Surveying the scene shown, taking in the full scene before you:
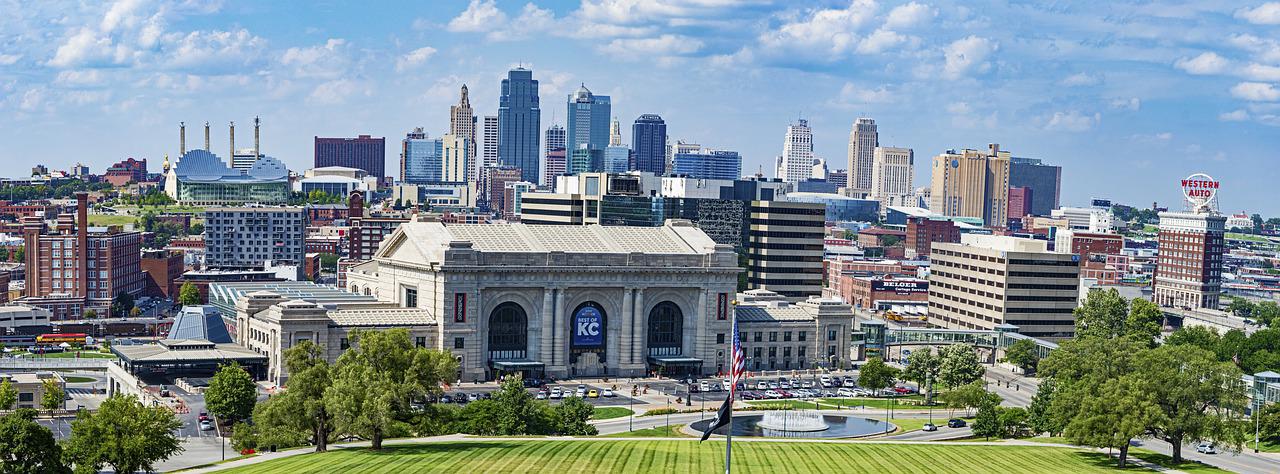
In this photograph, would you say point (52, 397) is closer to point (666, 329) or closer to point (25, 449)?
point (25, 449)

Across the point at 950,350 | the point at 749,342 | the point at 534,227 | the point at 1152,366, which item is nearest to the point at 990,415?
the point at 1152,366

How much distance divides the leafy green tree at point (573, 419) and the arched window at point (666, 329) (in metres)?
54.7

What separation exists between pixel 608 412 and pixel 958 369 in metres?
38.3

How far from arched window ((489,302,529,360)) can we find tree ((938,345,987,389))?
4746cm

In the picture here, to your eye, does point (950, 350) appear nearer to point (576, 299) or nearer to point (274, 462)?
point (576, 299)

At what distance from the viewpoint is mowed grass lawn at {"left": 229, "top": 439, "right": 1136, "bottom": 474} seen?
351 ft

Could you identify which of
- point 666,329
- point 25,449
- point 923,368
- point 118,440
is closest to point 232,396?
point 118,440

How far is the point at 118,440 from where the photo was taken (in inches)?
4210

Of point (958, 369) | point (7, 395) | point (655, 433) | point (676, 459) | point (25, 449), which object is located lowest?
point (655, 433)

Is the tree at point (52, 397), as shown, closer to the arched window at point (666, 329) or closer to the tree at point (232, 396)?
the tree at point (232, 396)

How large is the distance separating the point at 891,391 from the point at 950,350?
1000cm

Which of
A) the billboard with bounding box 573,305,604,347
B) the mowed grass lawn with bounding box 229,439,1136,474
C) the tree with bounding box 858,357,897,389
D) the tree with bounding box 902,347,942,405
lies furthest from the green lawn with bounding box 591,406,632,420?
the tree with bounding box 902,347,942,405

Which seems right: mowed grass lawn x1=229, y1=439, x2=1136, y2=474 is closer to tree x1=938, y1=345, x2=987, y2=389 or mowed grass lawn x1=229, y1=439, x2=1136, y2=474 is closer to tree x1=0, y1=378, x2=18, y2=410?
tree x1=0, y1=378, x2=18, y2=410

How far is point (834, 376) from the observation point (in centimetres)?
19150
